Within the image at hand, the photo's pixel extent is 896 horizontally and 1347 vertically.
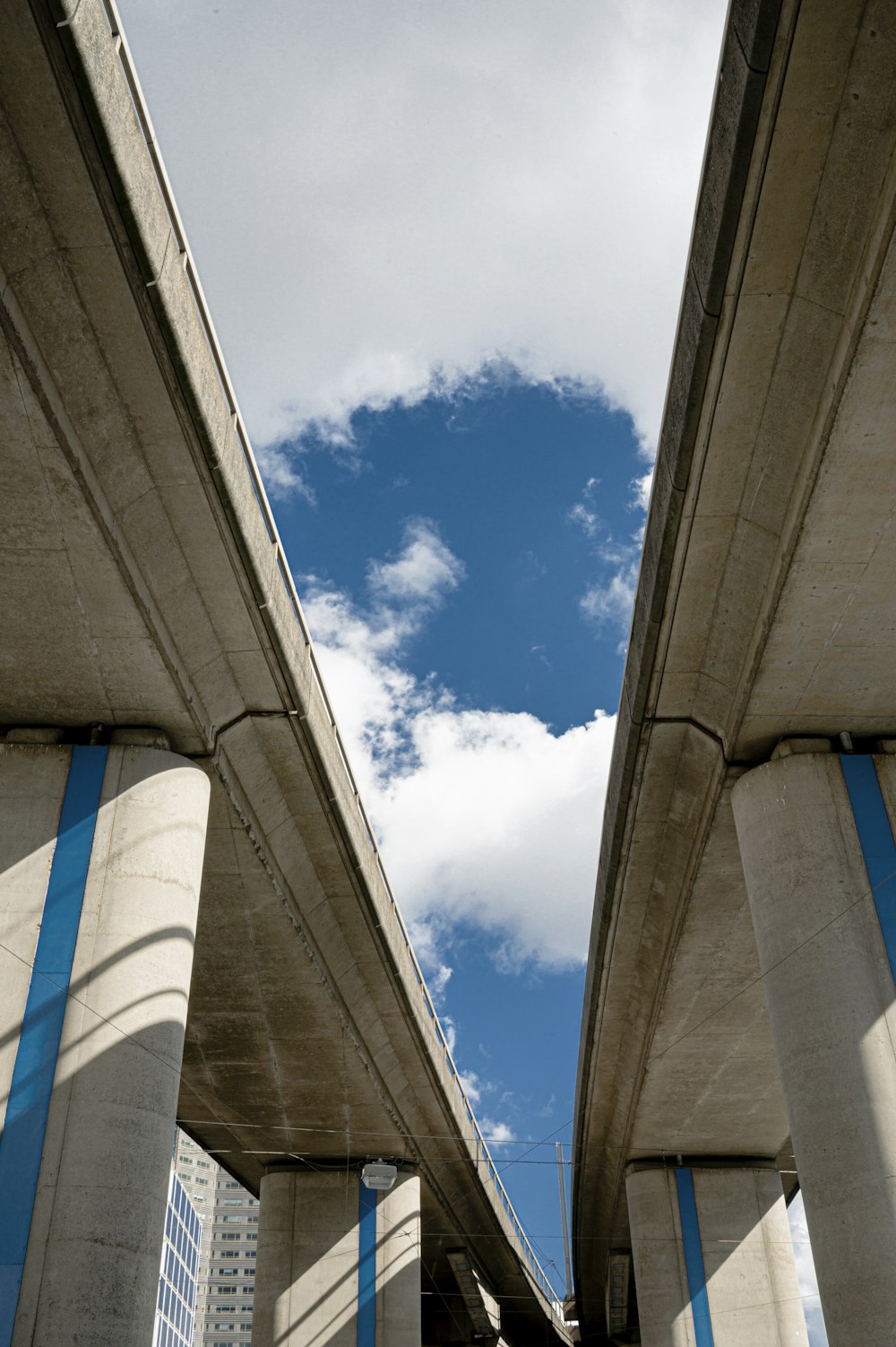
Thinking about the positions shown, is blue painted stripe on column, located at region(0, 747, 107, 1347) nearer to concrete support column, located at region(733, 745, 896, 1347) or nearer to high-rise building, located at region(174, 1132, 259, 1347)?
concrete support column, located at region(733, 745, 896, 1347)

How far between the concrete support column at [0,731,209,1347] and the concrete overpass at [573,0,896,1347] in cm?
532

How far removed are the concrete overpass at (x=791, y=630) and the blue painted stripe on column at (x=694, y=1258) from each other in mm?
9671

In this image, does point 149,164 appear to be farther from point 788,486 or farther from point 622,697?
point 622,697

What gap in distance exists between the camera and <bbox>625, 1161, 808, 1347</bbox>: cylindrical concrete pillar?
963 inches

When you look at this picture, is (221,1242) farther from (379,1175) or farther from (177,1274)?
(379,1175)

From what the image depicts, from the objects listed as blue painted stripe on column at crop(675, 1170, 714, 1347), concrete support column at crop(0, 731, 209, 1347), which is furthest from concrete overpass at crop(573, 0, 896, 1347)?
blue painted stripe on column at crop(675, 1170, 714, 1347)

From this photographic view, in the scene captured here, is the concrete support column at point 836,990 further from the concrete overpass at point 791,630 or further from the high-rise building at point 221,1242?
the high-rise building at point 221,1242

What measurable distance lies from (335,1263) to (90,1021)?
635 inches

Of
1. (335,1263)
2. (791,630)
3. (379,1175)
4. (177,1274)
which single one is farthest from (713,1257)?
(177,1274)

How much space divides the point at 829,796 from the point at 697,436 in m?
4.41

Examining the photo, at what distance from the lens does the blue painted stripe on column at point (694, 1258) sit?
24469 mm

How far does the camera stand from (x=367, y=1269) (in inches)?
979

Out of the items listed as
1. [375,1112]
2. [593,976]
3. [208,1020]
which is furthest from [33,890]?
[375,1112]

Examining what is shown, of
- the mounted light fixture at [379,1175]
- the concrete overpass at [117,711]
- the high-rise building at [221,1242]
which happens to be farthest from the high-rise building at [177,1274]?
the concrete overpass at [117,711]
